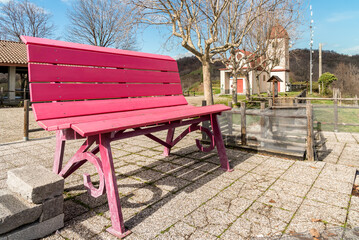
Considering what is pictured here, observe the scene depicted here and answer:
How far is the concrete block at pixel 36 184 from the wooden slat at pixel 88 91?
722mm

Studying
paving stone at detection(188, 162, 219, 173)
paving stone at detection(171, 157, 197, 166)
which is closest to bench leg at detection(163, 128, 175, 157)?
paving stone at detection(171, 157, 197, 166)

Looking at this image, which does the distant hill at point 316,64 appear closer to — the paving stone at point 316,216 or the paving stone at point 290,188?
the paving stone at point 290,188

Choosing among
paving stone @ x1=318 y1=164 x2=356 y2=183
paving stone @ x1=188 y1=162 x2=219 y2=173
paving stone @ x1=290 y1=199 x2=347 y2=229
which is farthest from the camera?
paving stone @ x1=188 y1=162 x2=219 y2=173

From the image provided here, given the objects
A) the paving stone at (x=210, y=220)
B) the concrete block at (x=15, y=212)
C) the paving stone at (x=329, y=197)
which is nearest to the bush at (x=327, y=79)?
the paving stone at (x=329, y=197)

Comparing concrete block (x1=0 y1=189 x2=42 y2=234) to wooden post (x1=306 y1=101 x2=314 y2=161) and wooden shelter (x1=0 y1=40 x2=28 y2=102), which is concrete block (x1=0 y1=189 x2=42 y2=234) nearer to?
wooden post (x1=306 y1=101 x2=314 y2=161)

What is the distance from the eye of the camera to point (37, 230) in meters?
2.14

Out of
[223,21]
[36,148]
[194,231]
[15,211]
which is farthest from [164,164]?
[223,21]

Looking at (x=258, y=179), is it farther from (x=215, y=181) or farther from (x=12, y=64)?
(x=12, y=64)

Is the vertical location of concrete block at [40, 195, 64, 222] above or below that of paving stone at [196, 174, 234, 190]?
above

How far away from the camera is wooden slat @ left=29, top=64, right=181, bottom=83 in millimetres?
2631

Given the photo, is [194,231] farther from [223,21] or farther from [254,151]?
[223,21]

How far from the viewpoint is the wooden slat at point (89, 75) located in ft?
8.63

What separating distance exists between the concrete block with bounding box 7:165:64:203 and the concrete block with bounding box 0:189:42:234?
0.06 m

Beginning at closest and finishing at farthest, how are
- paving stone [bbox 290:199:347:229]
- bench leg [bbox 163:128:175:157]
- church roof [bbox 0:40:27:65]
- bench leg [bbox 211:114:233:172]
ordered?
1. paving stone [bbox 290:199:347:229]
2. bench leg [bbox 211:114:233:172]
3. bench leg [bbox 163:128:175:157]
4. church roof [bbox 0:40:27:65]
